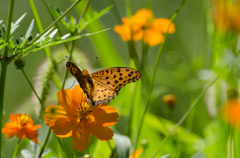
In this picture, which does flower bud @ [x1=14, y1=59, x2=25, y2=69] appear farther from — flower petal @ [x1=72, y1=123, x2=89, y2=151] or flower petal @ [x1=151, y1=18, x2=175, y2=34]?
flower petal @ [x1=151, y1=18, x2=175, y2=34]

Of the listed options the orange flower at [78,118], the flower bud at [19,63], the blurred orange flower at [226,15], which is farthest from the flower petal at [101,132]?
the blurred orange flower at [226,15]

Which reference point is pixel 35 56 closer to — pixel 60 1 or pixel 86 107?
pixel 60 1

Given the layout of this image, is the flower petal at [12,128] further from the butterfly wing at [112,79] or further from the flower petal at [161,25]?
the flower petal at [161,25]

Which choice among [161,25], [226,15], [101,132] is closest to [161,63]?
[161,25]

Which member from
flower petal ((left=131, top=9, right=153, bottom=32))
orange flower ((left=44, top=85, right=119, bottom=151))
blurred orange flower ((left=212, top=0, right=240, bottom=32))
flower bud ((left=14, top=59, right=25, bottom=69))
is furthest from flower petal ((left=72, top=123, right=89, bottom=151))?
flower petal ((left=131, top=9, right=153, bottom=32))

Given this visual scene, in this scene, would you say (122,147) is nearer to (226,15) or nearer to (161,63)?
(226,15)

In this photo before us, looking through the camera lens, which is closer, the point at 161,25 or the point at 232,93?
the point at 232,93

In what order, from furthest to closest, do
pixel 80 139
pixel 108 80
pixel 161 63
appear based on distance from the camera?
pixel 161 63 < pixel 108 80 < pixel 80 139
